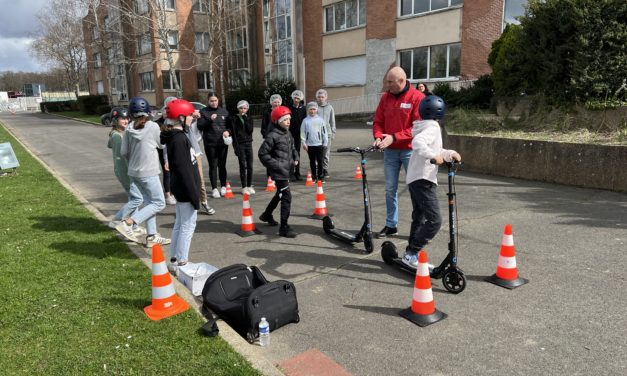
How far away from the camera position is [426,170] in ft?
14.3

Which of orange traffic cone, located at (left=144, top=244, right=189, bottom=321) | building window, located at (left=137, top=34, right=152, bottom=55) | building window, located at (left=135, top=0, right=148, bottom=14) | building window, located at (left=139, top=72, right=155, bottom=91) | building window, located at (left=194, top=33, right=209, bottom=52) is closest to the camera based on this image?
orange traffic cone, located at (left=144, top=244, right=189, bottom=321)

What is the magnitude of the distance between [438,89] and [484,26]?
3361mm

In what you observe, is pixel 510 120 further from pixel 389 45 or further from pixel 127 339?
pixel 389 45

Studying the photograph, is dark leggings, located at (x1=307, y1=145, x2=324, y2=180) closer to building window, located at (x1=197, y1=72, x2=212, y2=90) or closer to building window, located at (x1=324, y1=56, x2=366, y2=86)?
building window, located at (x1=324, y1=56, x2=366, y2=86)

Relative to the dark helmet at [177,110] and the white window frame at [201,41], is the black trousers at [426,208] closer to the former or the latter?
the dark helmet at [177,110]

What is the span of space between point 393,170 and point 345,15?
22703 mm

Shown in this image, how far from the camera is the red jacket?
17.2ft

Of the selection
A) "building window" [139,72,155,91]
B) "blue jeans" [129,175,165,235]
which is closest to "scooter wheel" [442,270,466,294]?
"blue jeans" [129,175,165,235]

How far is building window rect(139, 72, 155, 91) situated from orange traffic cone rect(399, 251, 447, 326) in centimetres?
4321

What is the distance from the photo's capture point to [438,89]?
19656 mm

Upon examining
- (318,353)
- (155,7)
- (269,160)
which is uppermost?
(155,7)

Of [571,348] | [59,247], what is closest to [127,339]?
[59,247]

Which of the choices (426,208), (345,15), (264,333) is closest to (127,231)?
(264,333)

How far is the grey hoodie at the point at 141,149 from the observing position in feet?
18.4
